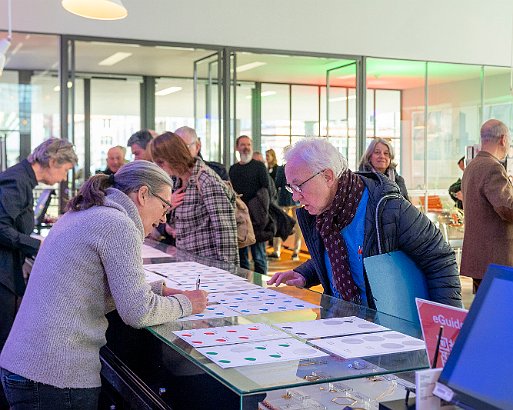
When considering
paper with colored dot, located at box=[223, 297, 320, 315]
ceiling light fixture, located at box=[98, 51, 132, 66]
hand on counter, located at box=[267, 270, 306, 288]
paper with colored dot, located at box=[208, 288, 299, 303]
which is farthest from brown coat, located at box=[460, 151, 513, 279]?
ceiling light fixture, located at box=[98, 51, 132, 66]

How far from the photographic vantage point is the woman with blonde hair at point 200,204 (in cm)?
444

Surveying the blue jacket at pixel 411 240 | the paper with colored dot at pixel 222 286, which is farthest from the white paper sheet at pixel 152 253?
the blue jacket at pixel 411 240

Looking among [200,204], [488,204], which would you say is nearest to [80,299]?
[200,204]

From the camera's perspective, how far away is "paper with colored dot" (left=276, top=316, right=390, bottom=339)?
224 centimetres

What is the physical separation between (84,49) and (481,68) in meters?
5.18

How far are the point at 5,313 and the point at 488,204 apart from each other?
318 centimetres

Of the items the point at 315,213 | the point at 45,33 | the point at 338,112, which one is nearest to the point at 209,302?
the point at 315,213

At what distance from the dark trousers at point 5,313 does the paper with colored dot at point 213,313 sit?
2.24 meters

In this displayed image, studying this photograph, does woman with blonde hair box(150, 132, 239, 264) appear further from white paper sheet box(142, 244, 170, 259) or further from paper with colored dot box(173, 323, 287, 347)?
paper with colored dot box(173, 323, 287, 347)

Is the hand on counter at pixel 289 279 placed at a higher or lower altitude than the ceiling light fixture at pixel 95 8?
lower

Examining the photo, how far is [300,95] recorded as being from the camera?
37.6ft

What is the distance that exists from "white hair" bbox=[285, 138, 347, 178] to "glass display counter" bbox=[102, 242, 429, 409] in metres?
0.49

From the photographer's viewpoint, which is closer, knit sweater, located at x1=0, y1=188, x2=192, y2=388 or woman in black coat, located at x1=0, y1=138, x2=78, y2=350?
knit sweater, located at x1=0, y1=188, x2=192, y2=388

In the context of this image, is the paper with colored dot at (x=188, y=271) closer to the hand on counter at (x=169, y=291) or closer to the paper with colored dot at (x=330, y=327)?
the hand on counter at (x=169, y=291)
